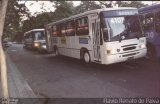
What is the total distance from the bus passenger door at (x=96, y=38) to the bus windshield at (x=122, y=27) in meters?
0.70

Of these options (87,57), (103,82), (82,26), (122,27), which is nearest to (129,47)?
(122,27)

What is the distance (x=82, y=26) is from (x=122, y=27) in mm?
2929

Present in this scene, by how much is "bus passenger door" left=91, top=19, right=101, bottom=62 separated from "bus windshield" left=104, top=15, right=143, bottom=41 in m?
0.70

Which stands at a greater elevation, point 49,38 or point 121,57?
point 49,38

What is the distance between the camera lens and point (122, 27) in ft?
37.6

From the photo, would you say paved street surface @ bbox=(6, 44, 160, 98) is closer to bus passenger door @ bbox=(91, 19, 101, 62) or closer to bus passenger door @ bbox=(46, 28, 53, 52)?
bus passenger door @ bbox=(91, 19, 101, 62)

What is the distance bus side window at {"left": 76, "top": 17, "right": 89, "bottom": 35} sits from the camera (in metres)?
13.1

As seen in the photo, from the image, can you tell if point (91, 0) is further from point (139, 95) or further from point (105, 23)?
point (139, 95)

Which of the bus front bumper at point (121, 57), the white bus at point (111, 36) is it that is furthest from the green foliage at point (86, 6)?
the bus front bumper at point (121, 57)

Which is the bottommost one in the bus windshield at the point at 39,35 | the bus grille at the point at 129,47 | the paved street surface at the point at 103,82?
the paved street surface at the point at 103,82

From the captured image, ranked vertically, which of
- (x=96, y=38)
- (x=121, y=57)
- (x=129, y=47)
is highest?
(x=96, y=38)

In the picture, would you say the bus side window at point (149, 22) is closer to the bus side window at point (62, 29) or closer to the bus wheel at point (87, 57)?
the bus wheel at point (87, 57)

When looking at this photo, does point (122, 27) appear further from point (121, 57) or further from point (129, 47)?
point (121, 57)

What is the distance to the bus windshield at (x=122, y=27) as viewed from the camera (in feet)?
36.6
